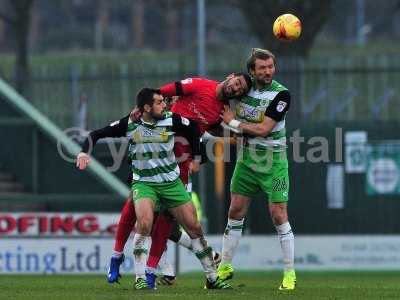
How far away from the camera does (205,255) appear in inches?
507

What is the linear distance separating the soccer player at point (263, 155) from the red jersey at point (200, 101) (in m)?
0.21

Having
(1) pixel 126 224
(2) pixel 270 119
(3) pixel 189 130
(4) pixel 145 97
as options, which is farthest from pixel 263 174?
(4) pixel 145 97

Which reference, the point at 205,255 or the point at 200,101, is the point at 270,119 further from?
the point at 205,255

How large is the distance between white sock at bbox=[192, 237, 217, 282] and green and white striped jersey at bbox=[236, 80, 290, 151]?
1.21 meters

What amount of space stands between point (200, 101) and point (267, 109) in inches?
34.5

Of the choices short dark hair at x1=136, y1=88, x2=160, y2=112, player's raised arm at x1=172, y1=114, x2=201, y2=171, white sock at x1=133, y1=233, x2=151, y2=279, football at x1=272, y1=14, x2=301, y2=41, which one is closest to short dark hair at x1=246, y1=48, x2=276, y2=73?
football at x1=272, y1=14, x2=301, y2=41

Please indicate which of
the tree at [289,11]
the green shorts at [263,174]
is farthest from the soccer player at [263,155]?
the tree at [289,11]

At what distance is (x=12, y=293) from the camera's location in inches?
496

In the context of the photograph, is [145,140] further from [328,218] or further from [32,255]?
[328,218]

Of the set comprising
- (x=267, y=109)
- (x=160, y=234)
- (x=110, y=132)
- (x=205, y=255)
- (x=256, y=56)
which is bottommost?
(x=205, y=255)

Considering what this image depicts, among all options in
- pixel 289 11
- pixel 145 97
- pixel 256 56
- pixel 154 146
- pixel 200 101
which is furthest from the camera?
pixel 289 11

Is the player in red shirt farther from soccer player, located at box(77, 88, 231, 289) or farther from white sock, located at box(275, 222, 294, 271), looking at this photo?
white sock, located at box(275, 222, 294, 271)

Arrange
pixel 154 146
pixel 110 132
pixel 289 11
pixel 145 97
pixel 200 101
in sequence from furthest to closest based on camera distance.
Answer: pixel 289 11
pixel 200 101
pixel 110 132
pixel 154 146
pixel 145 97

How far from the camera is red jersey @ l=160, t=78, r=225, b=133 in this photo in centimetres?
1367
